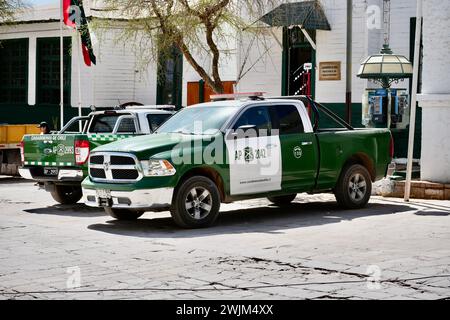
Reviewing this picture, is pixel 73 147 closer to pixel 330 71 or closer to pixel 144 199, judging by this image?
pixel 144 199

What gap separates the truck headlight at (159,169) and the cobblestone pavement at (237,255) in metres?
0.82

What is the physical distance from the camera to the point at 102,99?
29.1 m

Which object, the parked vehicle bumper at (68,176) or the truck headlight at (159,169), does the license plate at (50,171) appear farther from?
the truck headlight at (159,169)

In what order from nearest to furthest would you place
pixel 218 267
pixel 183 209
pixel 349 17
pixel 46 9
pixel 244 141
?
pixel 218 267 < pixel 183 209 < pixel 244 141 < pixel 349 17 < pixel 46 9

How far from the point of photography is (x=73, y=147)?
46.3ft

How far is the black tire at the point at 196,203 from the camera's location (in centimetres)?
1163

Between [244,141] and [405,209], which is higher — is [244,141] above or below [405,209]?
above

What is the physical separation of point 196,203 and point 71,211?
11.2ft

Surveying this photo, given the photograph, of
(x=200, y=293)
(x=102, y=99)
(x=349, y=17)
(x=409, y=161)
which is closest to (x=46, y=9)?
(x=102, y=99)

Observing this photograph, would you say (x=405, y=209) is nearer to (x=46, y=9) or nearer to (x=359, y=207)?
(x=359, y=207)

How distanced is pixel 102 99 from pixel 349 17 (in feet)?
36.9

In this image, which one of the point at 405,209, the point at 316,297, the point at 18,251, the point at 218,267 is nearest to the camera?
the point at 316,297

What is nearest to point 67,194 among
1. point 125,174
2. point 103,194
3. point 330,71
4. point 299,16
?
point 103,194

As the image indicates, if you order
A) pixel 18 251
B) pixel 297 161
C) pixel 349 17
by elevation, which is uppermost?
pixel 349 17
